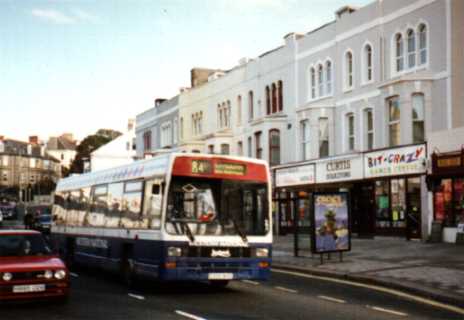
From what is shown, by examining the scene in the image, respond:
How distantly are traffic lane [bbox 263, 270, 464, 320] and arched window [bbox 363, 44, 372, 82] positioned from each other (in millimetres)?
16398

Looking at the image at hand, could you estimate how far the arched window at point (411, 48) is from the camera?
30.1 meters

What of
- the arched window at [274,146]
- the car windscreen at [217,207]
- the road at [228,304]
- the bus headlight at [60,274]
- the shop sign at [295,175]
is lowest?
the road at [228,304]

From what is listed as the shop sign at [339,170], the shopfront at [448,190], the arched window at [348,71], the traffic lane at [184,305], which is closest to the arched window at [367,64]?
the arched window at [348,71]

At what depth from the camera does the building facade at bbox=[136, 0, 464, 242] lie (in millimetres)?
28531

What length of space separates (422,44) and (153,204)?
1837 cm

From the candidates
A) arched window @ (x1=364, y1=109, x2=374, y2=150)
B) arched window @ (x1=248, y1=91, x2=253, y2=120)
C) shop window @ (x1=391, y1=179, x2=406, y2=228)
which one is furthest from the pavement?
arched window @ (x1=248, y1=91, x2=253, y2=120)

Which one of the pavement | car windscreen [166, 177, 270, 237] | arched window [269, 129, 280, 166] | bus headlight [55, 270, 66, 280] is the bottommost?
the pavement

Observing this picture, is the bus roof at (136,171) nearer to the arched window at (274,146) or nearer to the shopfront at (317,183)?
the shopfront at (317,183)

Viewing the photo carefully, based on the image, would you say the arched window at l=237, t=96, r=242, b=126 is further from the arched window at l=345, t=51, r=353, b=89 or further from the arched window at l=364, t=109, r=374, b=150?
the arched window at l=364, t=109, r=374, b=150

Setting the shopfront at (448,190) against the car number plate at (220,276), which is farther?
the shopfront at (448,190)

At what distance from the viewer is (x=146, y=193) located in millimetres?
15133

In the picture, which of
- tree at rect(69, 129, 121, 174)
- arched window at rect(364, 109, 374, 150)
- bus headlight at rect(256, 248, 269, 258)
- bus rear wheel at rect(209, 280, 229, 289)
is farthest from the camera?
tree at rect(69, 129, 121, 174)

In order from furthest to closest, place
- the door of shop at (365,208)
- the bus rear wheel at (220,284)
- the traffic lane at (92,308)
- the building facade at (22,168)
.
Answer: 1. the building facade at (22,168)
2. the door of shop at (365,208)
3. the bus rear wheel at (220,284)
4. the traffic lane at (92,308)

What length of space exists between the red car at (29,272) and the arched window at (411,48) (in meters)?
20.5
